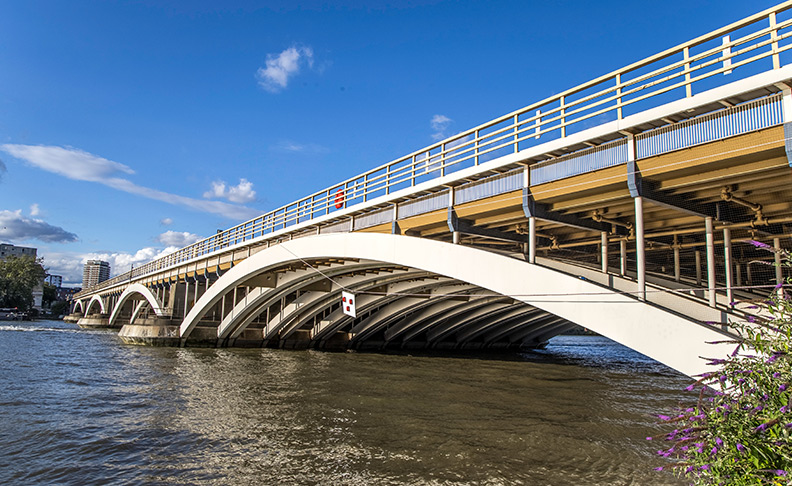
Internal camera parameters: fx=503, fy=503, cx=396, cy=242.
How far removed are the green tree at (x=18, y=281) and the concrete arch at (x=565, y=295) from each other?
111650 mm

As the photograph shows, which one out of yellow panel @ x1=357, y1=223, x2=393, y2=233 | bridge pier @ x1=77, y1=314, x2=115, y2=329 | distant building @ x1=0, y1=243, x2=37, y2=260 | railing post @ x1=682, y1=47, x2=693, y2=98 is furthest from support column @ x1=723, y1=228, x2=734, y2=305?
distant building @ x1=0, y1=243, x2=37, y2=260

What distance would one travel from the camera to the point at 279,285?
27984 millimetres

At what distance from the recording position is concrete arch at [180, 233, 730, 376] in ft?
25.7

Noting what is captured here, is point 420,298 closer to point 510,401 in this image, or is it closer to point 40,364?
point 510,401

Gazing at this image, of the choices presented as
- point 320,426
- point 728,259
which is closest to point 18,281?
point 320,426

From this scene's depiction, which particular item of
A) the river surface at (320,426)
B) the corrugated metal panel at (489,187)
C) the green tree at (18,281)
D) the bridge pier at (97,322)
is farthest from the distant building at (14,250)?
the corrugated metal panel at (489,187)

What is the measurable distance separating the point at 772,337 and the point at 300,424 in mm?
10754

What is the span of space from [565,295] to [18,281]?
122633 millimetres

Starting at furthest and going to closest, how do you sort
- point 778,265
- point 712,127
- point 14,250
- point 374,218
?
point 14,250 < point 374,218 < point 712,127 < point 778,265

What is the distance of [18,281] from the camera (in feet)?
336

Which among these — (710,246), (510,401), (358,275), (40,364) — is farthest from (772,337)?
(40,364)

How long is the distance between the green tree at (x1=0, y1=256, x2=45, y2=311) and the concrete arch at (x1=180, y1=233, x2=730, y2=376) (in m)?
112

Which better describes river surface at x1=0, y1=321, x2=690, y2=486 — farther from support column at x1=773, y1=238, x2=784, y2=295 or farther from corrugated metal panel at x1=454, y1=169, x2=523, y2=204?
corrugated metal panel at x1=454, y1=169, x2=523, y2=204

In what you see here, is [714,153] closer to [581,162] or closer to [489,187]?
[581,162]
